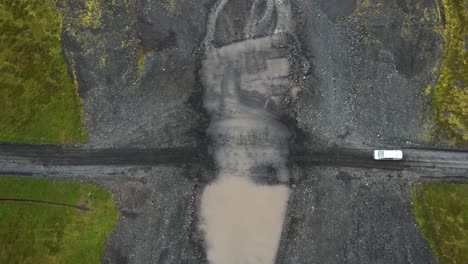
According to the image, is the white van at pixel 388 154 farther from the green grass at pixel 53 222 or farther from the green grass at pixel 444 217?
the green grass at pixel 53 222

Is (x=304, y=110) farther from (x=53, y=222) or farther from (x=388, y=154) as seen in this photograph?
(x=53, y=222)

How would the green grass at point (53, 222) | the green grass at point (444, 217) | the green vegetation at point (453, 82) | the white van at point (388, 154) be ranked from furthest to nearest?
the green vegetation at point (453, 82) < the white van at point (388, 154) < the green grass at point (53, 222) < the green grass at point (444, 217)

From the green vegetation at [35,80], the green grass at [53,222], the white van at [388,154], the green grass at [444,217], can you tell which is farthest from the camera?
the green vegetation at [35,80]

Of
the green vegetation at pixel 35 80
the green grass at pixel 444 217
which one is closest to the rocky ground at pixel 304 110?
the green grass at pixel 444 217

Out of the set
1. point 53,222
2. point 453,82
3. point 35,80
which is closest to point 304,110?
point 453,82

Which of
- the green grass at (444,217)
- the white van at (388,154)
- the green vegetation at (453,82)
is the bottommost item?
the green grass at (444,217)

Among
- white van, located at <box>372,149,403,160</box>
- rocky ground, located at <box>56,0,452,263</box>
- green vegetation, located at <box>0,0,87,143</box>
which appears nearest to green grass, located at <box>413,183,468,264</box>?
rocky ground, located at <box>56,0,452,263</box>

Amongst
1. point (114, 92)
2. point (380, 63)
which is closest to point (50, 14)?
point (114, 92)
